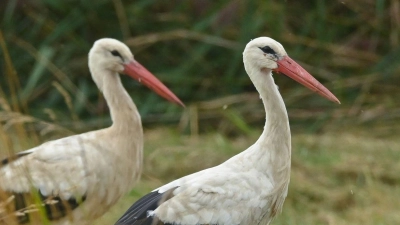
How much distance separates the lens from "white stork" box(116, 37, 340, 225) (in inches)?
151

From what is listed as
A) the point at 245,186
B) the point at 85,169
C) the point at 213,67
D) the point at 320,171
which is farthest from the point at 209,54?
the point at 245,186

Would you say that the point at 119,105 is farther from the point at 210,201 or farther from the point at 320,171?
the point at 320,171

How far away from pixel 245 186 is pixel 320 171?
2139 millimetres

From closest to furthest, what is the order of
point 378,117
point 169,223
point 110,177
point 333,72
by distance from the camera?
point 169,223 < point 110,177 < point 378,117 < point 333,72

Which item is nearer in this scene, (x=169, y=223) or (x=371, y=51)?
(x=169, y=223)

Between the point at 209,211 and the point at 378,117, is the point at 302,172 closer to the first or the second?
the point at 378,117

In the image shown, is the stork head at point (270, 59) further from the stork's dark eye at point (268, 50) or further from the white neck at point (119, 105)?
the white neck at point (119, 105)

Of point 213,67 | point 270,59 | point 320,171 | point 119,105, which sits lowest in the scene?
point 320,171

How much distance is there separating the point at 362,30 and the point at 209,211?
364 cm

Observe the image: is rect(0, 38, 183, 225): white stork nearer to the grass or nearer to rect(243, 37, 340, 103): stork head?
the grass

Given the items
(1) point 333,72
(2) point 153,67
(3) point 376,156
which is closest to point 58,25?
(2) point 153,67

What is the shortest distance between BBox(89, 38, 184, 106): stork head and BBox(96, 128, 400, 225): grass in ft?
1.11

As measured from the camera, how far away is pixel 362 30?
721cm

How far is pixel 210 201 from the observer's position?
3877mm
